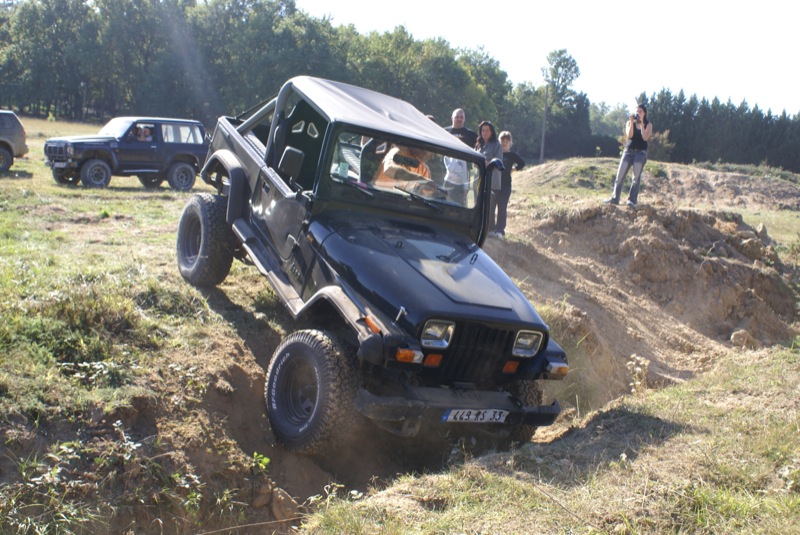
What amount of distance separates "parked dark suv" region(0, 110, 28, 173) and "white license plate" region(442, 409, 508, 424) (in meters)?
16.6

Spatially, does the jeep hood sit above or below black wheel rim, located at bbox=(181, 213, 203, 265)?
above

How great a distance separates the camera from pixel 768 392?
573 centimetres

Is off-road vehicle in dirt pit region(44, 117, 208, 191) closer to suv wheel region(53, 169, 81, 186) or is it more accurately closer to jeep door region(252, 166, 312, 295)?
suv wheel region(53, 169, 81, 186)

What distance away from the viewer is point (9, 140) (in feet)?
59.4

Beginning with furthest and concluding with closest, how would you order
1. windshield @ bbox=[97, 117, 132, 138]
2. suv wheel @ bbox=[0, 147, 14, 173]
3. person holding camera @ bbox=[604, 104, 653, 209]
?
suv wheel @ bbox=[0, 147, 14, 173] → windshield @ bbox=[97, 117, 132, 138] → person holding camera @ bbox=[604, 104, 653, 209]

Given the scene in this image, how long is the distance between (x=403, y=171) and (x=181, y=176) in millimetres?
12589

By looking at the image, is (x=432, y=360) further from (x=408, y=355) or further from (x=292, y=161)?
(x=292, y=161)

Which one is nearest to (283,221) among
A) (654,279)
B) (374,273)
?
(374,273)

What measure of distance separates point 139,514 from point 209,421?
0.96 m

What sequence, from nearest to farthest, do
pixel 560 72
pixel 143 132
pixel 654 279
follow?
pixel 654 279
pixel 143 132
pixel 560 72

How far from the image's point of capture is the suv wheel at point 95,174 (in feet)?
52.5

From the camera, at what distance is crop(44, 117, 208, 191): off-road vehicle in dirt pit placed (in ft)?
52.4

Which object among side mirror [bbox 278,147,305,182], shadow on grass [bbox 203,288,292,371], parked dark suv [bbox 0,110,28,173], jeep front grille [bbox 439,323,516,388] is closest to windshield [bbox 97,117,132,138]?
parked dark suv [bbox 0,110,28,173]

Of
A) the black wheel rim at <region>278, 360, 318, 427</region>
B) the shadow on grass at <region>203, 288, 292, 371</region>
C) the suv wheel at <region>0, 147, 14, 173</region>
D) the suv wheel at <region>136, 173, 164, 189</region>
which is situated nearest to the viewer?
the black wheel rim at <region>278, 360, 318, 427</region>
